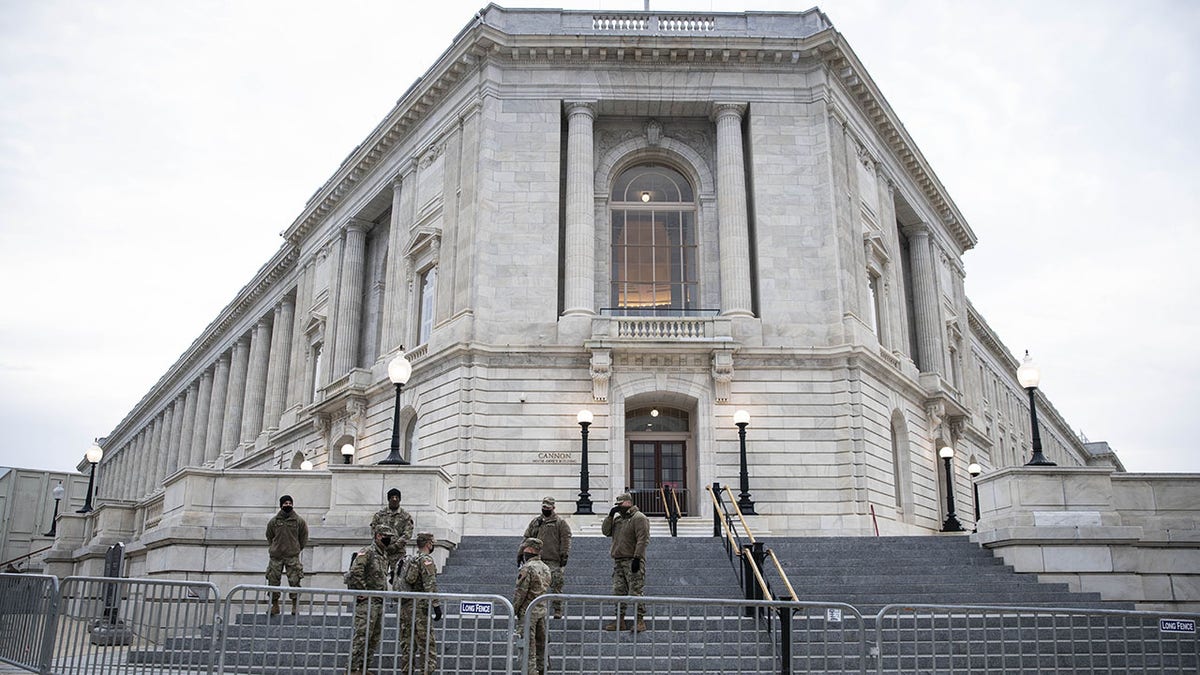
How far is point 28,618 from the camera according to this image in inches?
416

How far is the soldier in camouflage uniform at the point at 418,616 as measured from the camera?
9165 mm

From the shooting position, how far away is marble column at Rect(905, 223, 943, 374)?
37438 mm

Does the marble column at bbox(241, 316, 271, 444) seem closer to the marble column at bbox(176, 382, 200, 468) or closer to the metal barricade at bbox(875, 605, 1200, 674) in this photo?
the marble column at bbox(176, 382, 200, 468)

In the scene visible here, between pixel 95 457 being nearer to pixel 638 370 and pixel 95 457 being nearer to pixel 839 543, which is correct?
pixel 638 370

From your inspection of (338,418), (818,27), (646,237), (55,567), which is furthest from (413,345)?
(818,27)

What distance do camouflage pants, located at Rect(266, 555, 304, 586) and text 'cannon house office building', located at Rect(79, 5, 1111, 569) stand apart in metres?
8.57

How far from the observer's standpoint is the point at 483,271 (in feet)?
92.8

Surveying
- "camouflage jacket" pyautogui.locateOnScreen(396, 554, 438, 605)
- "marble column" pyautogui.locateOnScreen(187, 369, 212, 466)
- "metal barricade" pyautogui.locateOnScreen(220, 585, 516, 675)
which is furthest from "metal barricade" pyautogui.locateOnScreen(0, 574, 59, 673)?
"marble column" pyautogui.locateOnScreen(187, 369, 212, 466)

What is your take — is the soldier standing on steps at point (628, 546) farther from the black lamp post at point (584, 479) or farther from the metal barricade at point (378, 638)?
the black lamp post at point (584, 479)

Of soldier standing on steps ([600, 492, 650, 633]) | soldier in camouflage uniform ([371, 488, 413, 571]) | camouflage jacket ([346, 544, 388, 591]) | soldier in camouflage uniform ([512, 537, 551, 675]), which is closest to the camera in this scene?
soldier in camouflage uniform ([512, 537, 551, 675])

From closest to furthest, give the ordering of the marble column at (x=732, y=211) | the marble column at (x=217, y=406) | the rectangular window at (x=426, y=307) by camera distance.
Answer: the marble column at (x=732, y=211) → the rectangular window at (x=426, y=307) → the marble column at (x=217, y=406)

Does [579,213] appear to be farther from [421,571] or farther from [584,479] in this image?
[421,571]

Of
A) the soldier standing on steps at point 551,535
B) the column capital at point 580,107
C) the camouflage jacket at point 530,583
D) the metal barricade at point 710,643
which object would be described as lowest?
the metal barricade at point 710,643

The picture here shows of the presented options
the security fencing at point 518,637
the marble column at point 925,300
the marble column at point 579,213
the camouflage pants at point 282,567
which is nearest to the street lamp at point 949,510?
the marble column at point 925,300
